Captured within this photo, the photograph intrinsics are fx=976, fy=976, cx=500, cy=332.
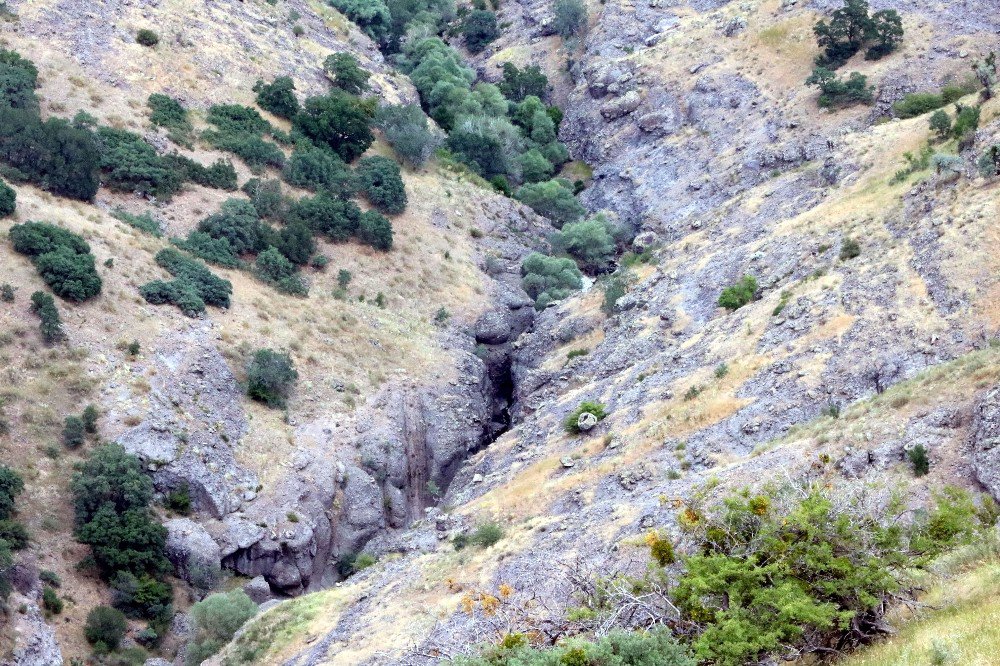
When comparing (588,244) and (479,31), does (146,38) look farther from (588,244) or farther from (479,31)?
(479,31)

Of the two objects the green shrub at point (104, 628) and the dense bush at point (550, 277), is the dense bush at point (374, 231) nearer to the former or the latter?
the dense bush at point (550, 277)

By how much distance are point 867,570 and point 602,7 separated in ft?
230

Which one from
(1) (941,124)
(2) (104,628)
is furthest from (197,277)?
(1) (941,124)

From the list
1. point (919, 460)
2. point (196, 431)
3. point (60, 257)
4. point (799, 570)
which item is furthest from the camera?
point (60, 257)

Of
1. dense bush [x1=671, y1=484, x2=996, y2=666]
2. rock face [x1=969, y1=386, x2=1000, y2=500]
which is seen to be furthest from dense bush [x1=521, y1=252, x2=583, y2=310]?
dense bush [x1=671, y1=484, x2=996, y2=666]

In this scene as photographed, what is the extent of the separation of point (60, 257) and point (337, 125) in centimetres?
2355

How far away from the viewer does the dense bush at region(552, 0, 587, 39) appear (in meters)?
75.9

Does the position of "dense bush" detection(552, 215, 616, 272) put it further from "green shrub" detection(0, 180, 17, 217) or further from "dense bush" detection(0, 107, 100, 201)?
"green shrub" detection(0, 180, 17, 217)

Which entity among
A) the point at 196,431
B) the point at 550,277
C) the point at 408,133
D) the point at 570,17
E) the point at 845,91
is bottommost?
the point at 196,431

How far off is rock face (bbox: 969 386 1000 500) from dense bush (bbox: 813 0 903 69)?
4363 cm

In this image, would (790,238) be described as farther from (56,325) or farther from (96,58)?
(96,58)

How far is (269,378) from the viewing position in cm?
3966

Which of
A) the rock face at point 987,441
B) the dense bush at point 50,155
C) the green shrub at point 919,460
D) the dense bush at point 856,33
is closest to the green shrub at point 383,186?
the dense bush at point 50,155

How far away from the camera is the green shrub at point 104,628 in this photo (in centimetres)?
2920
